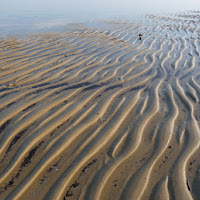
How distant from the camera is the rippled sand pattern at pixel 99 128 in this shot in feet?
6.47

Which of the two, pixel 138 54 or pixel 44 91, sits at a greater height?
pixel 138 54

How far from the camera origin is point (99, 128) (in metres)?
2.71

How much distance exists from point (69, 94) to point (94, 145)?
1369 mm

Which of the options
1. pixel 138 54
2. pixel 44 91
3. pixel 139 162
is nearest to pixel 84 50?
pixel 138 54

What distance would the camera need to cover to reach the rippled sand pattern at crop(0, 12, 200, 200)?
1.97 m

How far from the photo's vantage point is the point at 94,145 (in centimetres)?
243

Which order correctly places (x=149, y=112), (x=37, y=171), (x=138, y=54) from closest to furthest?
(x=37, y=171)
(x=149, y=112)
(x=138, y=54)

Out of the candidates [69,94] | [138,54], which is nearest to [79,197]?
[69,94]

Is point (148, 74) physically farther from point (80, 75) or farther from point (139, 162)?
point (139, 162)

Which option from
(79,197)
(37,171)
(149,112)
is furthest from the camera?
(149,112)

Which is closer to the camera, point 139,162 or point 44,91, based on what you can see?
point 139,162

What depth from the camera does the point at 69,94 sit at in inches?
141

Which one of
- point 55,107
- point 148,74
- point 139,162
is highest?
point 148,74

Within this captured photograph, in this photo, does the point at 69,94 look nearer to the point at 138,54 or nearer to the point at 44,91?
the point at 44,91
